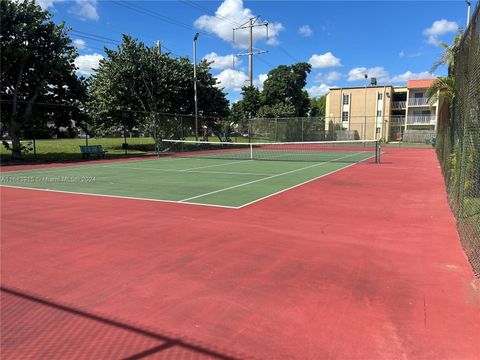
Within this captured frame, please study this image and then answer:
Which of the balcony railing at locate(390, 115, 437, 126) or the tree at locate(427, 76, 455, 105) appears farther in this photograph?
the balcony railing at locate(390, 115, 437, 126)

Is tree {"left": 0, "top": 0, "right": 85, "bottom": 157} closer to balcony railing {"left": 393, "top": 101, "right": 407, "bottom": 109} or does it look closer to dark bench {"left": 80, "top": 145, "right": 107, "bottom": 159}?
dark bench {"left": 80, "top": 145, "right": 107, "bottom": 159}

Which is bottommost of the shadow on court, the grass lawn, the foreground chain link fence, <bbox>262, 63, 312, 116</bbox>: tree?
the grass lawn

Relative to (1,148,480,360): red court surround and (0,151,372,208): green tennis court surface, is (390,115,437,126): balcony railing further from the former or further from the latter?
(1,148,480,360): red court surround

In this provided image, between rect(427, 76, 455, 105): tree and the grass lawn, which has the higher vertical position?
rect(427, 76, 455, 105): tree

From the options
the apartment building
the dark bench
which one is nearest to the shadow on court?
the dark bench

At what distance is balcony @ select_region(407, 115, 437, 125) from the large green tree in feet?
128

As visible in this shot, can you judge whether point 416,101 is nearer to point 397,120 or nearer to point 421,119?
point 421,119

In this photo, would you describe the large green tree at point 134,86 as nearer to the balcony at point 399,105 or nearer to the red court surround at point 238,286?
the red court surround at point 238,286

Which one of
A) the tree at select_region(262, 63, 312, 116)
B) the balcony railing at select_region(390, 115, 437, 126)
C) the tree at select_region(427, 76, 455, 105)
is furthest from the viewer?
the tree at select_region(262, 63, 312, 116)

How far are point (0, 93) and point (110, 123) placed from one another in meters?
11.7

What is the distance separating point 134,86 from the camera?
33188 mm

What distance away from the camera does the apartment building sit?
57.5 metres

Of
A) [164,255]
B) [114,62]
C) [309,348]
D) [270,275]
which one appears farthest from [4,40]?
[309,348]

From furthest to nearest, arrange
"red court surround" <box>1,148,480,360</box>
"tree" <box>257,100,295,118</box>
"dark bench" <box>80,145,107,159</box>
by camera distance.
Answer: "tree" <box>257,100,295,118</box> → "dark bench" <box>80,145,107,159</box> → "red court surround" <box>1,148,480,360</box>
